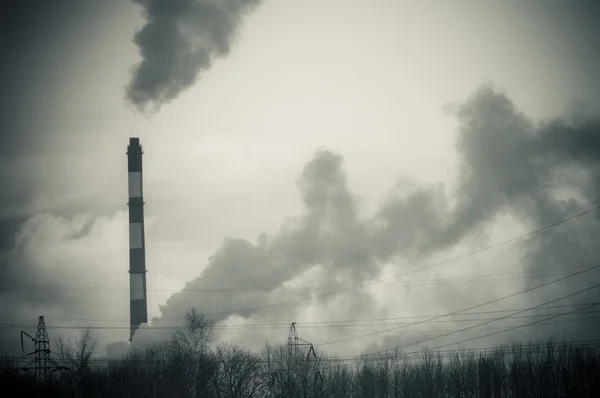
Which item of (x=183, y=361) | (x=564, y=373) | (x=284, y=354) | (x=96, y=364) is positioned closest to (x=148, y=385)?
(x=183, y=361)

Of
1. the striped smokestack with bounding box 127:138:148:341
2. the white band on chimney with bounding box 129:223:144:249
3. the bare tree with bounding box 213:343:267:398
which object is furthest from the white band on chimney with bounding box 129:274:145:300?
the bare tree with bounding box 213:343:267:398

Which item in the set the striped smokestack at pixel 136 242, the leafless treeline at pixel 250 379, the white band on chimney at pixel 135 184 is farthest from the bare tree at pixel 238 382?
the white band on chimney at pixel 135 184

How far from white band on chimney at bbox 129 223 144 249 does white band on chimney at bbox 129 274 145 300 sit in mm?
2249

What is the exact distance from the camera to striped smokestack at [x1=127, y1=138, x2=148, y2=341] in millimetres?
51469

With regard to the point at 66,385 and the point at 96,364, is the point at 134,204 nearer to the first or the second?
the point at 96,364

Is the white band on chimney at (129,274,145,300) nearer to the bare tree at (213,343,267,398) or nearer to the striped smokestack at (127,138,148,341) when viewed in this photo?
the striped smokestack at (127,138,148,341)

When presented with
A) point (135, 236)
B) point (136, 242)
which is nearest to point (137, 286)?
point (136, 242)

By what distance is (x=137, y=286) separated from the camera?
51875 mm

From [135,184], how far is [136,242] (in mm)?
4594

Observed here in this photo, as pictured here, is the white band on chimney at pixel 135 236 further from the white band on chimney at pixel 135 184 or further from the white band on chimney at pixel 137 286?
the white band on chimney at pixel 135 184

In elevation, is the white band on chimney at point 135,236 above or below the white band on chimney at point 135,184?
below

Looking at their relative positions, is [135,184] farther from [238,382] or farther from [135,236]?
[238,382]

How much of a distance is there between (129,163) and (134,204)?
11.6 feet

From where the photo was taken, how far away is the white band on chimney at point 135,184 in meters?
53.8
